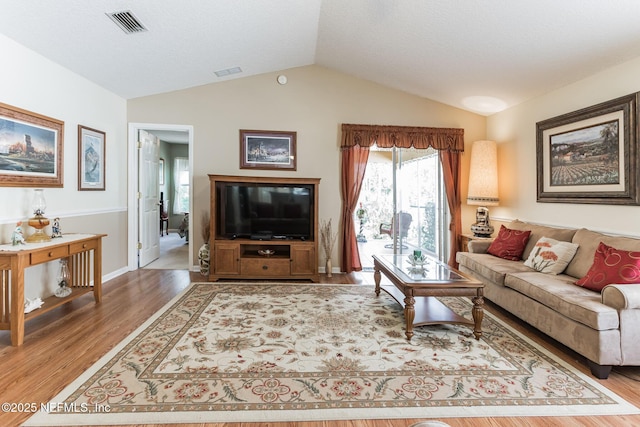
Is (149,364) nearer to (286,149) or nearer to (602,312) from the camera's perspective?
(602,312)

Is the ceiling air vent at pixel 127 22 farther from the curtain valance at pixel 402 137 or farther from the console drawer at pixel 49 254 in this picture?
the curtain valance at pixel 402 137

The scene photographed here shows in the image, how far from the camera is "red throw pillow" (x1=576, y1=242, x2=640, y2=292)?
91.9 inches

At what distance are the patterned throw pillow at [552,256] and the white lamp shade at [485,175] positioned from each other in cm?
144

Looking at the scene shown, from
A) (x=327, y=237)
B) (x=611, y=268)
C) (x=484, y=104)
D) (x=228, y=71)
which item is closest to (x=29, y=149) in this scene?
(x=228, y=71)

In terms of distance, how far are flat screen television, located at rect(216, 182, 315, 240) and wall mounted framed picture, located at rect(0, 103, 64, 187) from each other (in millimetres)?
1857

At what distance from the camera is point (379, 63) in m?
4.32

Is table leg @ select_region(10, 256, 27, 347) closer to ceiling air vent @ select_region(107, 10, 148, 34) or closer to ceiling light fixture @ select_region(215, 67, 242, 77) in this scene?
ceiling air vent @ select_region(107, 10, 148, 34)

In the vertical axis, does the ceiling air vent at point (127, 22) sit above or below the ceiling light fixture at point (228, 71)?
below

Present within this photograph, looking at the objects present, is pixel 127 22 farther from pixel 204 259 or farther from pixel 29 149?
pixel 204 259

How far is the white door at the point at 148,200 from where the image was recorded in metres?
5.02

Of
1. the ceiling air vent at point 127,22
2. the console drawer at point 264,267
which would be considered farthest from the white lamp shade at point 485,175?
the ceiling air vent at point 127,22

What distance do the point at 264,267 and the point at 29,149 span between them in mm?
2826

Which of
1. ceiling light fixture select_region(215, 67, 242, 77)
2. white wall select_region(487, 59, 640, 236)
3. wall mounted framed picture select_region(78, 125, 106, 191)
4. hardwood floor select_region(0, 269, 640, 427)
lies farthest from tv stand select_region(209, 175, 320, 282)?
white wall select_region(487, 59, 640, 236)

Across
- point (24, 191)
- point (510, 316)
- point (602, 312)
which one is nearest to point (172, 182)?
point (24, 191)
